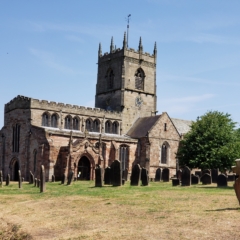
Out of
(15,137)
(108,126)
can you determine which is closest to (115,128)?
(108,126)

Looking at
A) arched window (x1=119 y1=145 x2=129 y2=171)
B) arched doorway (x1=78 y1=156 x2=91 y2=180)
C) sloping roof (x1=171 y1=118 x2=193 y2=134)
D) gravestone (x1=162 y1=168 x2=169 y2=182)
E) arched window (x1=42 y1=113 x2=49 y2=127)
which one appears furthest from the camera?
sloping roof (x1=171 y1=118 x2=193 y2=134)

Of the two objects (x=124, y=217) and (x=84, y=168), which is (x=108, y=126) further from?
(x=124, y=217)

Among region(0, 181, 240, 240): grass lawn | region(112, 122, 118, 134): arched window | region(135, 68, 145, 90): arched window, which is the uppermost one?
region(135, 68, 145, 90): arched window

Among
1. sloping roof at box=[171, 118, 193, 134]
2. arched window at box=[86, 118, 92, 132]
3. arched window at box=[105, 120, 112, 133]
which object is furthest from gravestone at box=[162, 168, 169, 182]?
sloping roof at box=[171, 118, 193, 134]

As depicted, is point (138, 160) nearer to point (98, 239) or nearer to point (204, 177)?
point (204, 177)

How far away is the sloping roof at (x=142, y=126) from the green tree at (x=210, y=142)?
8030 millimetres

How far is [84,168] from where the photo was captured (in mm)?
45312

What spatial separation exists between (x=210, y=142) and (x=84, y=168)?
1331cm

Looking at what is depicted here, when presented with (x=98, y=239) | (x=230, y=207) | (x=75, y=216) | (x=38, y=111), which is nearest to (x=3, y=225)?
(x=75, y=216)

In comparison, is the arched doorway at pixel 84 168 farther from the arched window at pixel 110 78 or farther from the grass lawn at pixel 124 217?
the grass lawn at pixel 124 217

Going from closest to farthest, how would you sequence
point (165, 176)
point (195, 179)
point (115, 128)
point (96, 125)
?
point (195, 179) → point (165, 176) → point (96, 125) → point (115, 128)

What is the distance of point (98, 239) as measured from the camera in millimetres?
12438

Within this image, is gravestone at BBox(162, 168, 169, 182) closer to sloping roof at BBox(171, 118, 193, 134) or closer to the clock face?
the clock face

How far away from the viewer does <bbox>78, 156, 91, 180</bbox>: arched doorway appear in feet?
148
